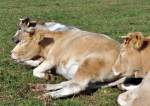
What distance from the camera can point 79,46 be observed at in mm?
9656

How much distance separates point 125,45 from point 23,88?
1.89 metres

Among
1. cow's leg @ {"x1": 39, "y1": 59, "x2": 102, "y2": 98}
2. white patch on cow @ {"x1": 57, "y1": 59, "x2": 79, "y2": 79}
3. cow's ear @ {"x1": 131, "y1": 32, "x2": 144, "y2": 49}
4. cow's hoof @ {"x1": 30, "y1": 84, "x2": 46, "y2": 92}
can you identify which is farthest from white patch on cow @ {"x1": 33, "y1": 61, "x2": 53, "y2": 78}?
cow's ear @ {"x1": 131, "y1": 32, "x2": 144, "y2": 49}

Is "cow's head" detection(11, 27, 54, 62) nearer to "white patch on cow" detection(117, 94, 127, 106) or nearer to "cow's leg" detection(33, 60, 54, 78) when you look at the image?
"cow's leg" detection(33, 60, 54, 78)

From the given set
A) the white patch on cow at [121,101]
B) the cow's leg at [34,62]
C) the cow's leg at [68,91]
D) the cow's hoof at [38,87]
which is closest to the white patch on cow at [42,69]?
the cow's leg at [34,62]

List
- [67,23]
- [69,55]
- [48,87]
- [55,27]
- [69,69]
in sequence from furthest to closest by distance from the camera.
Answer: [67,23]
[55,27]
[69,55]
[69,69]
[48,87]

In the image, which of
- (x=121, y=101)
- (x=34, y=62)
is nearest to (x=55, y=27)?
(x=34, y=62)

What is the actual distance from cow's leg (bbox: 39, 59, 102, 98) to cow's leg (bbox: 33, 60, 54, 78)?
1.27m

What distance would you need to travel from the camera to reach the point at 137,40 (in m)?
8.55

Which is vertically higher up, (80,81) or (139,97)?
(139,97)

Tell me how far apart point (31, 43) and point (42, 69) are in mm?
815

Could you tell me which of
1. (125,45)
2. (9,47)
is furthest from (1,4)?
(125,45)

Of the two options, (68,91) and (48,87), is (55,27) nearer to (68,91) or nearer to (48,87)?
(48,87)

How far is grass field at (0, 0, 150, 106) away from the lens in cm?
862

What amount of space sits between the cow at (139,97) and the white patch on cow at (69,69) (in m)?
1.44
